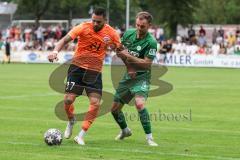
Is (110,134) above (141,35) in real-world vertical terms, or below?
below

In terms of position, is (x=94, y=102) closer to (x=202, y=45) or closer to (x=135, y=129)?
(x=135, y=129)

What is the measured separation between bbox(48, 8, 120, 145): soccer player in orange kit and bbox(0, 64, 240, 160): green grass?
655 millimetres

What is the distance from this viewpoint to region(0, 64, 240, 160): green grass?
10.9 metres

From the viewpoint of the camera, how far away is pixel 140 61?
1204 centimetres

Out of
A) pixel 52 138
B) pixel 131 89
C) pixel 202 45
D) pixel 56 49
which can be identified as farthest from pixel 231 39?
pixel 52 138

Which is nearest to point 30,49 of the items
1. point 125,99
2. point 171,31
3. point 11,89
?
point 171,31

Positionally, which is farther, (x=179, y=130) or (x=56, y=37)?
(x=56, y=37)

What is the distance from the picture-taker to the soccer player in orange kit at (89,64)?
Result: 39.7 ft

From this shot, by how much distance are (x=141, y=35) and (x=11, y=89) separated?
13.2 meters

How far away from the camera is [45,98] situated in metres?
21.5

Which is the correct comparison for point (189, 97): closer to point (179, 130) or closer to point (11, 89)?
point (11, 89)

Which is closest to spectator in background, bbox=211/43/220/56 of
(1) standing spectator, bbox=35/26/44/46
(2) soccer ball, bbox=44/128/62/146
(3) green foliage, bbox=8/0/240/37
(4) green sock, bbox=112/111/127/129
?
(3) green foliage, bbox=8/0/240/37

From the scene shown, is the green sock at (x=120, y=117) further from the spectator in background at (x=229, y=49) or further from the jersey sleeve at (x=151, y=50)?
the spectator in background at (x=229, y=49)

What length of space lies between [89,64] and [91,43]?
1.33ft
